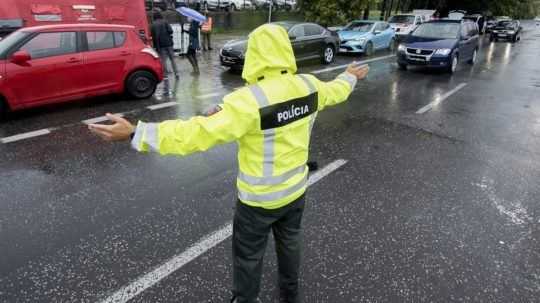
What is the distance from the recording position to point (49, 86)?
6871mm

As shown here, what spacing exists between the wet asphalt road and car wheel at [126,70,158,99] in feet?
4.02

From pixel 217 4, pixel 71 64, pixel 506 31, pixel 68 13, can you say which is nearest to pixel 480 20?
pixel 506 31

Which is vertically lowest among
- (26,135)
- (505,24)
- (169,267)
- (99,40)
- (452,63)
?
(169,267)

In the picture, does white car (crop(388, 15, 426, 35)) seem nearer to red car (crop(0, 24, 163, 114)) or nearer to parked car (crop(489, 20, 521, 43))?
parked car (crop(489, 20, 521, 43))

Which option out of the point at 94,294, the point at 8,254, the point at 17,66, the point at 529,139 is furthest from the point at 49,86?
the point at 529,139

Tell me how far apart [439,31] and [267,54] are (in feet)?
42.9

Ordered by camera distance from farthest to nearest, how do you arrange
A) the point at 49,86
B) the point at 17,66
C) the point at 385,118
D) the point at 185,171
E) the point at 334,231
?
the point at 385,118, the point at 49,86, the point at 17,66, the point at 185,171, the point at 334,231

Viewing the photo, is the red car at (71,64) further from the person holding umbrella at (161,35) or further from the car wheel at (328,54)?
the car wheel at (328,54)

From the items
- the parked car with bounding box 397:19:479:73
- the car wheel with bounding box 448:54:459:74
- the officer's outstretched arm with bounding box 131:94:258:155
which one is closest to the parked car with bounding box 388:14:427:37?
the parked car with bounding box 397:19:479:73

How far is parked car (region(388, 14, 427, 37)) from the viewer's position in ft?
74.8

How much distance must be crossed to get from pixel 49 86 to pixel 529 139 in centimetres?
851

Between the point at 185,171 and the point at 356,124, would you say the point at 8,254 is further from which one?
the point at 356,124

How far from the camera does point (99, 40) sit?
7562 mm

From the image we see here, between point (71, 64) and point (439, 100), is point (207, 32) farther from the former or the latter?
→ point (439, 100)
